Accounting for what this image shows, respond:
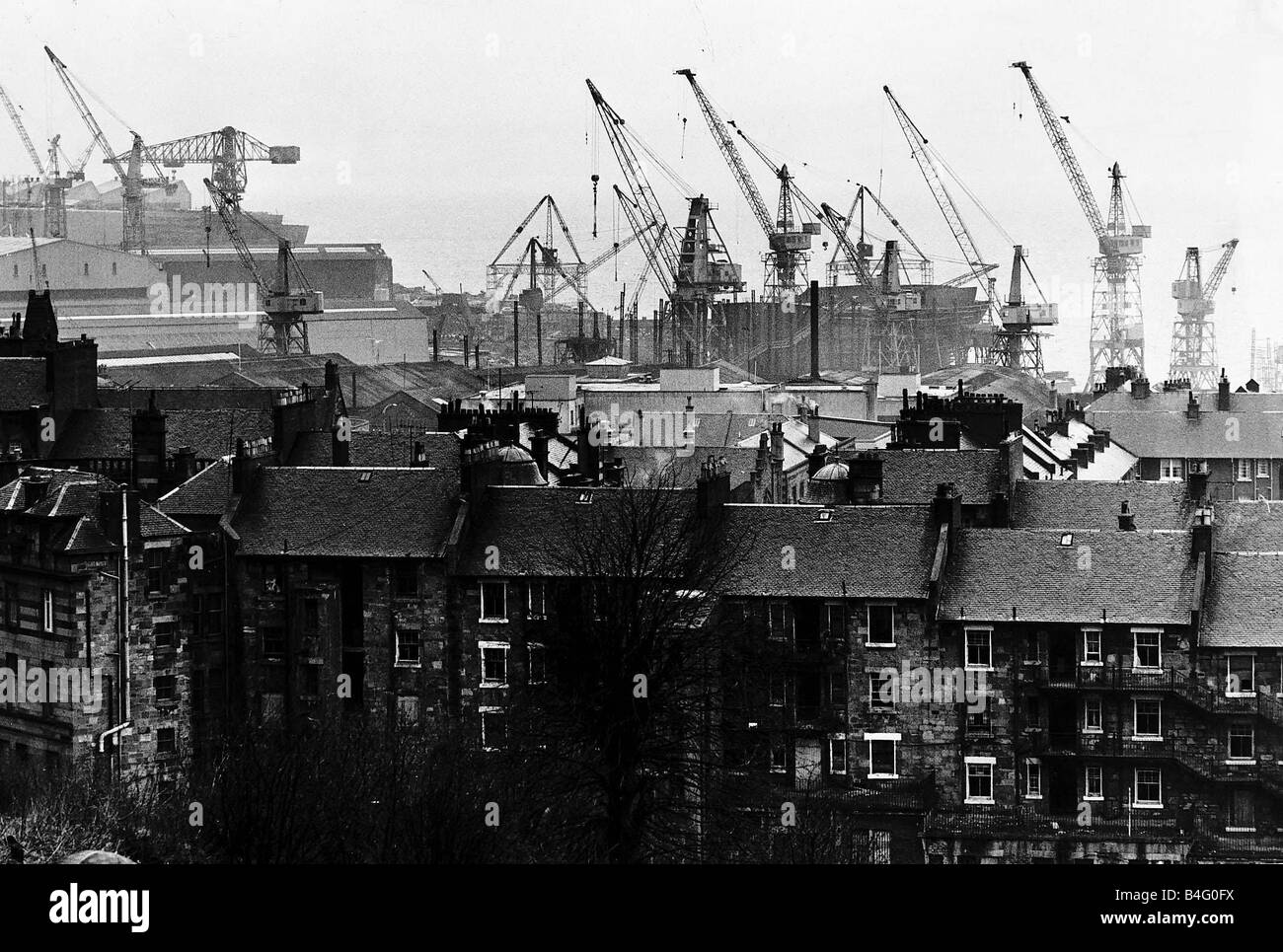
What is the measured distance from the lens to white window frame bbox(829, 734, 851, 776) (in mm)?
28547

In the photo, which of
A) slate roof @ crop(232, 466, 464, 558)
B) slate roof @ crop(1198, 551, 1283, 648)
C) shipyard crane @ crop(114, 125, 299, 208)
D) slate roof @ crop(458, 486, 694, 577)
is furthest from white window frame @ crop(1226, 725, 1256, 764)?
shipyard crane @ crop(114, 125, 299, 208)

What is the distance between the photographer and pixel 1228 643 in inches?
1085

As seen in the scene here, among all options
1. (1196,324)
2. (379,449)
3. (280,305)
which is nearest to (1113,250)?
(1196,324)

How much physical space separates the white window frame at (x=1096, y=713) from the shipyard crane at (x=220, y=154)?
53.0m

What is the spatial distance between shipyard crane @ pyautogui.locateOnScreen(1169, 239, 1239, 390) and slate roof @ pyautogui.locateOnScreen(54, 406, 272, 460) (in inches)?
2108

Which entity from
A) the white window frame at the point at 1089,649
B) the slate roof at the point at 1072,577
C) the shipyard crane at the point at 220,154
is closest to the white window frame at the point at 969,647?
the slate roof at the point at 1072,577

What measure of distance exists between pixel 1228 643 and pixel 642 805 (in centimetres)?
918

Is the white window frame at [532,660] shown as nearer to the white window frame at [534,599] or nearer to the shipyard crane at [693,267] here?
the white window frame at [534,599]

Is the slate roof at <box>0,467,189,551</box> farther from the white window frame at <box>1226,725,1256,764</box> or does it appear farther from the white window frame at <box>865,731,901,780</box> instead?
the white window frame at <box>1226,725,1256,764</box>

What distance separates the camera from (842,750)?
28625 millimetres

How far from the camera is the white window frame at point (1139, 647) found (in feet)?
92.2

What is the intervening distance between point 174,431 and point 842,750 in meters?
17.2
